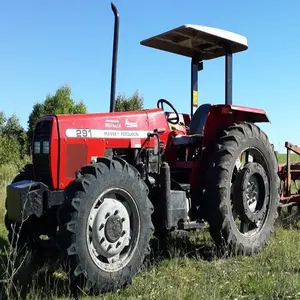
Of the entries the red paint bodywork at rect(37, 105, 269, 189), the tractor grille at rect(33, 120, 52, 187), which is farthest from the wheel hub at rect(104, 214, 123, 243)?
the tractor grille at rect(33, 120, 52, 187)

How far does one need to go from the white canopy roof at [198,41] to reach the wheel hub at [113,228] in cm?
259

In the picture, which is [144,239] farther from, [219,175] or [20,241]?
[20,241]

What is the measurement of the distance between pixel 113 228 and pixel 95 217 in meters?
0.20

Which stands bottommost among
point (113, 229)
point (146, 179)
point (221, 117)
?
point (113, 229)

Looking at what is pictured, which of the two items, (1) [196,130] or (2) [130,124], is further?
(1) [196,130]

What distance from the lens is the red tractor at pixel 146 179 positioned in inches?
164

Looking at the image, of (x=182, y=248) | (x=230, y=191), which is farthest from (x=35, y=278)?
(x=230, y=191)

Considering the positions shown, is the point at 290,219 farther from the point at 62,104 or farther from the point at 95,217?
the point at 62,104

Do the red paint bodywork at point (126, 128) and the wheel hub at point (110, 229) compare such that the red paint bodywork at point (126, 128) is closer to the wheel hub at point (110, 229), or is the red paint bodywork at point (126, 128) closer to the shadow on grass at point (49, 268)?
the wheel hub at point (110, 229)

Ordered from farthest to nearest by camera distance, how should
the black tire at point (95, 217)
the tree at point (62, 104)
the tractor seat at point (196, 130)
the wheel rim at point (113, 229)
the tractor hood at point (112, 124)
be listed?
the tree at point (62, 104) → the tractor seat at point (196, 130) → the tractor hood at point (112, 124) → the wheel rim at point (113, 229) → the black tire at point (95, 217)

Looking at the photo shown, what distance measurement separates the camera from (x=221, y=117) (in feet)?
19.1

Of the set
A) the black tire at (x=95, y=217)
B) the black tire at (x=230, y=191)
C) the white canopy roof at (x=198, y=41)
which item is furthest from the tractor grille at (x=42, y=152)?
the white canopy roof at (x=198, y=41)

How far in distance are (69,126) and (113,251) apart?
52.5 inches

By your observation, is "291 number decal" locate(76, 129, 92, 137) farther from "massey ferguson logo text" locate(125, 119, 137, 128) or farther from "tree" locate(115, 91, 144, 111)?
"tree" locate(115, 91, 144, 111)
